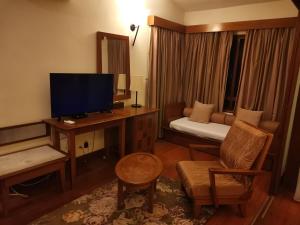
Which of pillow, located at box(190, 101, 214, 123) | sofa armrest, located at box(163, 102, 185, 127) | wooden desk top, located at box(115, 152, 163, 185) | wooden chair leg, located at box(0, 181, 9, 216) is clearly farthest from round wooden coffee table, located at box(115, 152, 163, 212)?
pillow, located at box(190, 101, 214, 123)

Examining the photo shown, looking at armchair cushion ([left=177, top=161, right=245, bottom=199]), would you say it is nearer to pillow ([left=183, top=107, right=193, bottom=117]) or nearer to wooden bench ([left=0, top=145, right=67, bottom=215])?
wooden bench ([left=0, top=145, right=67, bottom=215])

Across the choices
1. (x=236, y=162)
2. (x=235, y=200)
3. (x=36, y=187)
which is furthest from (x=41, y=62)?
(x=235, y=200)

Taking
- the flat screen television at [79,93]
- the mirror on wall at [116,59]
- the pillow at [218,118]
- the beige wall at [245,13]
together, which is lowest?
the pillow at [218,118]

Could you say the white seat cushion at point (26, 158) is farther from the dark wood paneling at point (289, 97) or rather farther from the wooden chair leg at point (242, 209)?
the dark wood paneling at point (289, 97)

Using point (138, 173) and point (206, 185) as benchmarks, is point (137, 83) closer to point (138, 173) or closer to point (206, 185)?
point (138, 173)

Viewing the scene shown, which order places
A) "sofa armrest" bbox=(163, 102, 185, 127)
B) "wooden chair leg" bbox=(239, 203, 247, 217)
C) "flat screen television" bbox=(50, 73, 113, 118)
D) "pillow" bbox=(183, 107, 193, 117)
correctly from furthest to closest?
"pillow" bbox=(183, 107, 193, 117), "sofa armrest" bbox=(163, 102, 185, 127), "flat screen television" bbox=(50, 73, 113, 118), "wooden chair leg" bbox=(239, 203, 247, 217)

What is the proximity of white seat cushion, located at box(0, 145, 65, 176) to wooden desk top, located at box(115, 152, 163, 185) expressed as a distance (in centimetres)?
72

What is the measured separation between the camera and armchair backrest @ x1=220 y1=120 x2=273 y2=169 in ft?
6.68

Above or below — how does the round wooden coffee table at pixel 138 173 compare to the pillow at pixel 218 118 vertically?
below

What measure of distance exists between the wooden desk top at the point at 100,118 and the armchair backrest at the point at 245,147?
134cm

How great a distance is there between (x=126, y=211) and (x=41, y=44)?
2106mm

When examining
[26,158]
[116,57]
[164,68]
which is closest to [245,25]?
[164,68]

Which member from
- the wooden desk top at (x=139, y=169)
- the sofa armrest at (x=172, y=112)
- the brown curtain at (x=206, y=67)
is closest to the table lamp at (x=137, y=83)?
the sofa armrest at (x=172, y=112)

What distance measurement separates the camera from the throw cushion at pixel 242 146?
2.06 metres
